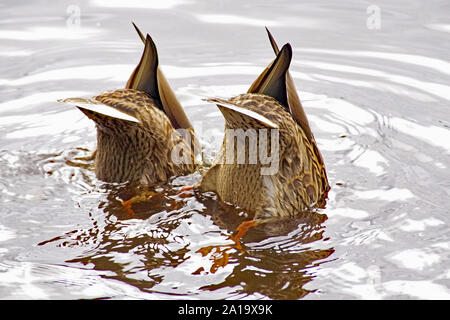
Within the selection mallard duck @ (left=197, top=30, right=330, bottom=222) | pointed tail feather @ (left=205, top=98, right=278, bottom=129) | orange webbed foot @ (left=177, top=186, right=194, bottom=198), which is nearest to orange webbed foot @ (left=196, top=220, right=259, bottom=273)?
mallard duck @ (left=197, top=30, right=330, bottom=222)

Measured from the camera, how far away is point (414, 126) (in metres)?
6.68

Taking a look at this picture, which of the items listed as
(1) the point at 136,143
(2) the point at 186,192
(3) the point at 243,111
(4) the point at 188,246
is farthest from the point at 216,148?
(3) the point at 243,111

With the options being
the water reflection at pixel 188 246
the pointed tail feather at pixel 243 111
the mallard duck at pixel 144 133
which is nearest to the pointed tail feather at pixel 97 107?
the mallard duck at pixel 144 133

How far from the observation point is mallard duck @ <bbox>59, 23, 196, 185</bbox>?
204 inches

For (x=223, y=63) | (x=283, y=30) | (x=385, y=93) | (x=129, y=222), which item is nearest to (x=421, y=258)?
(x=129, y=222)

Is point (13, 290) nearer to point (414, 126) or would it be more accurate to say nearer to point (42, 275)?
point (42, 275)

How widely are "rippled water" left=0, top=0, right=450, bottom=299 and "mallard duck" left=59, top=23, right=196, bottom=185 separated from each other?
14 centimetres

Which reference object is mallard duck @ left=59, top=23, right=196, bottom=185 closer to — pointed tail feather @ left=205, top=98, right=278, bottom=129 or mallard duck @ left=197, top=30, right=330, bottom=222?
mallard duck @ left=197, top=30, right=330, bottom=222

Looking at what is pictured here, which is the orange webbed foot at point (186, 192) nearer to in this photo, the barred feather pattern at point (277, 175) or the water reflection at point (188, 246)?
the water reflection at point (188, 246)

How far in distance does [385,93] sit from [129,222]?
139 inches

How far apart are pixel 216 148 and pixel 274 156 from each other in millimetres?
1427

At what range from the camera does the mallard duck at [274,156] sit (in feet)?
15.8

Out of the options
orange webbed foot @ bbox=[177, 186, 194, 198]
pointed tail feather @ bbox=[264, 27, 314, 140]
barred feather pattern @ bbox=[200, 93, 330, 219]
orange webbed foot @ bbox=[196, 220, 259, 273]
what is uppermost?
pointed tail feather @ bbox=[264, 27, 314, 140]

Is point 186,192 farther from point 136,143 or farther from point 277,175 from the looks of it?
point 277,175
